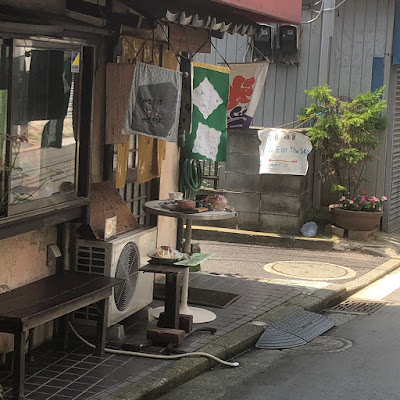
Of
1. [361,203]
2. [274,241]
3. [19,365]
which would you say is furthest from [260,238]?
[19,365]

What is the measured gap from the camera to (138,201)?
12133 millimetres

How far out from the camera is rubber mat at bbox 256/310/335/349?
10469 millimetres

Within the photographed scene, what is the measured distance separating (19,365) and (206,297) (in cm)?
473

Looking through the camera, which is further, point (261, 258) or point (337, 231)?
point (337, 231)

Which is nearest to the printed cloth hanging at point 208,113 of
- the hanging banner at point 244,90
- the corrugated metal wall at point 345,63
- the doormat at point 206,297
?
the hanging banner at point 244,90

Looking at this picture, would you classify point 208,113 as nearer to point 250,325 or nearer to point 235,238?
point 250,325

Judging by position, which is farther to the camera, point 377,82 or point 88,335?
point 377,82

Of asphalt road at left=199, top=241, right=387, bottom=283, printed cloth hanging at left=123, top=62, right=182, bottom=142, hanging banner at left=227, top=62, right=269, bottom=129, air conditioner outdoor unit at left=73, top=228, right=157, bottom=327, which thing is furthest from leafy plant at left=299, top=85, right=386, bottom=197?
air conditioner outdoor unit at left=73, top=228, right=157, bottom=327

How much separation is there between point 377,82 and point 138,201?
770 cm

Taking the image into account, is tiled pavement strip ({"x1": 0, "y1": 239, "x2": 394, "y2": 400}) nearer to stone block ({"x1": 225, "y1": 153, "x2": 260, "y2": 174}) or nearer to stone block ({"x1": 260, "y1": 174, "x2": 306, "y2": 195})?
stone block ({"x1": 260, "y1": 174, "x2": 306, "y2": 195})

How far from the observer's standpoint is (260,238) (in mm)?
16969

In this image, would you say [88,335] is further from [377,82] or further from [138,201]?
[377,82]

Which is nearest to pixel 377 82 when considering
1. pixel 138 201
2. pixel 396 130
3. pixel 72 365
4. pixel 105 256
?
pixel 396 130

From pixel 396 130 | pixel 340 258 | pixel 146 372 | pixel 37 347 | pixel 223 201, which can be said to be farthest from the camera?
pixel 396 130
